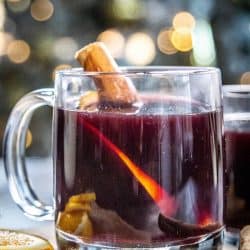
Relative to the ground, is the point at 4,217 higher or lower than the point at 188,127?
lower

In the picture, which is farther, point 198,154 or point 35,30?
point 35,30

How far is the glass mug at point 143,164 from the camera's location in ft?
1.92

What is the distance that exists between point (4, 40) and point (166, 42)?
43 cm

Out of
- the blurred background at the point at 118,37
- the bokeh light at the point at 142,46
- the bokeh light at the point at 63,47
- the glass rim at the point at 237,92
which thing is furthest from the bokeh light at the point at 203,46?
the glass rim at the point at 237,92

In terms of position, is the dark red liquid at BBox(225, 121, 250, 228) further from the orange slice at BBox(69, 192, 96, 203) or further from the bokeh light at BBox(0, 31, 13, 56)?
the bokeh light at BBox(0, 31, 13, 56)

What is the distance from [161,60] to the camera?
1.75m

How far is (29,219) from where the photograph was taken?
800 mm

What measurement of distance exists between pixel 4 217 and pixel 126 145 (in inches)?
11.2

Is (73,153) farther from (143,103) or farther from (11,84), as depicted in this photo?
(11,84)

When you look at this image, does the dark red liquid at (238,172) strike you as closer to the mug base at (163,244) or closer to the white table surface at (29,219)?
the mug base at (163,244)

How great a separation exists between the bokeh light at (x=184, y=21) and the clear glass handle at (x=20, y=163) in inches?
43.9

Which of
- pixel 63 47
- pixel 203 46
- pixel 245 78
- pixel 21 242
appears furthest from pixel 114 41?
pixel 21 242

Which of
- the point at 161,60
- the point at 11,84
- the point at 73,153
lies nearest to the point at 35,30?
the point at 11,84

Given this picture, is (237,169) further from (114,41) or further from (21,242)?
(114,41)
